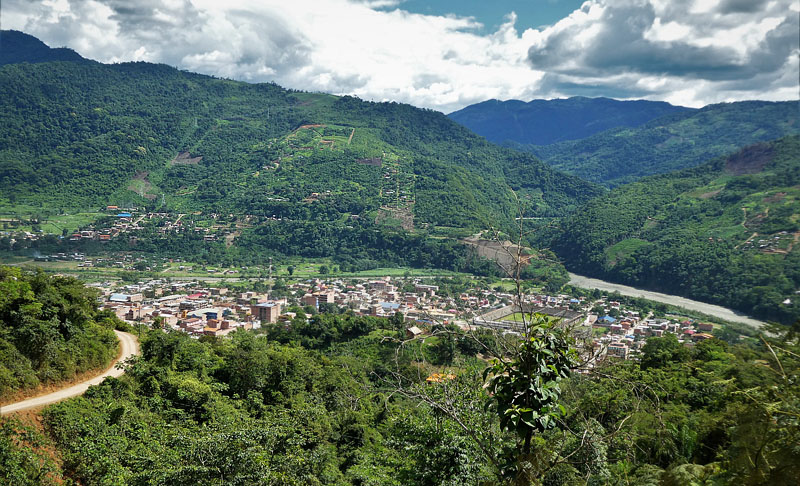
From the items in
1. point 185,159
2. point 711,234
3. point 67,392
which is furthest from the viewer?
point 185,159

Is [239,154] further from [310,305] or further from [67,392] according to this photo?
[67,392]

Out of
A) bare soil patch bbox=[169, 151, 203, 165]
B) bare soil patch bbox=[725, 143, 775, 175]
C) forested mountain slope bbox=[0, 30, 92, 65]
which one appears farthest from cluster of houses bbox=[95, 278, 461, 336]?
forested mountain slope bbox=[0, 30, 92, 65]

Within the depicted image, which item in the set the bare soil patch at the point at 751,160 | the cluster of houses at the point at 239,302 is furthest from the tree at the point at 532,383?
the bare soil patch at the point at 751,160

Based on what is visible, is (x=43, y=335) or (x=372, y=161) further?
(x=372, y=161)

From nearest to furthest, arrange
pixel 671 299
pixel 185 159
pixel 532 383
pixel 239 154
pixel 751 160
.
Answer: pixel 532 383 → pixel 671 299 → pixel 751 160 → pixel 185 159 → pixel 239 154

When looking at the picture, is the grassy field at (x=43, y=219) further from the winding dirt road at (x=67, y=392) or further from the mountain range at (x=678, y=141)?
the mountain range at (x=678, y=141)

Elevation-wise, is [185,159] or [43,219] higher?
[185,159]

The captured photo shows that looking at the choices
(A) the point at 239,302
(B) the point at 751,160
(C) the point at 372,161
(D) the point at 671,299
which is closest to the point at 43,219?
(A) the point at 239,302
